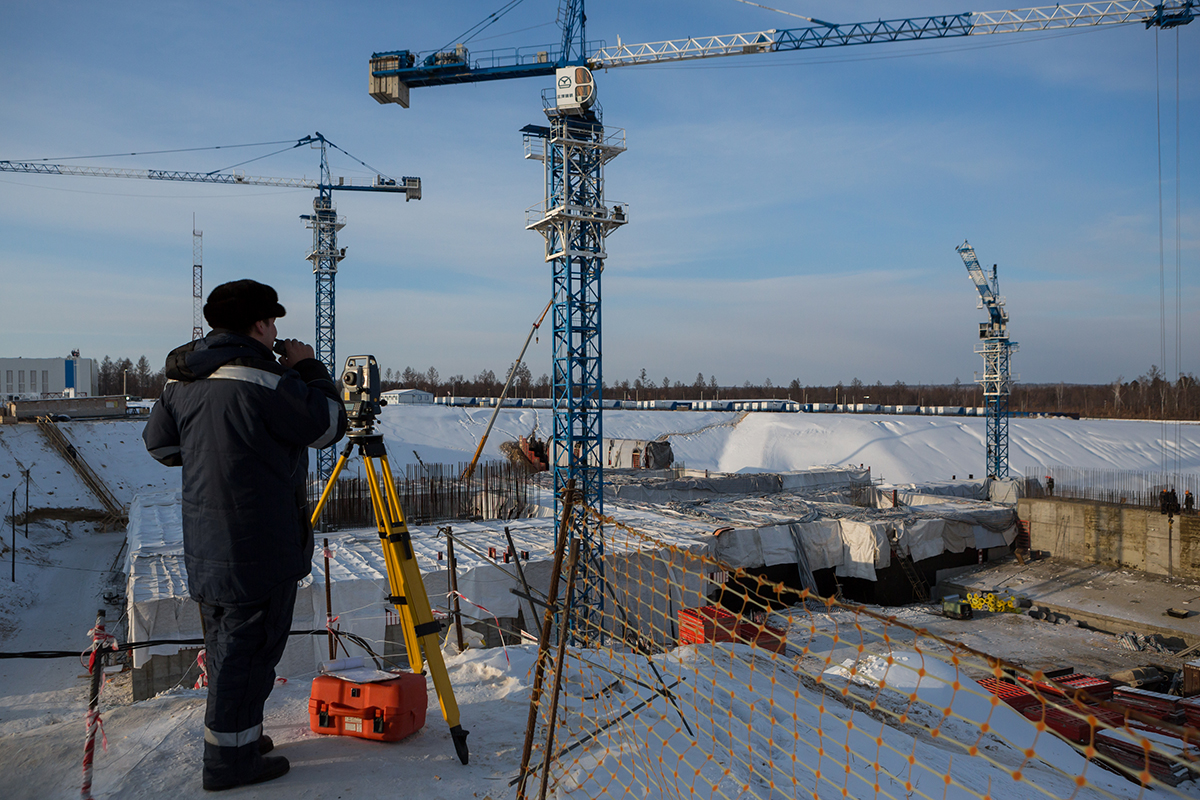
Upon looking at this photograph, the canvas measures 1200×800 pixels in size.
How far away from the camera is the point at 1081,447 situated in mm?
35688

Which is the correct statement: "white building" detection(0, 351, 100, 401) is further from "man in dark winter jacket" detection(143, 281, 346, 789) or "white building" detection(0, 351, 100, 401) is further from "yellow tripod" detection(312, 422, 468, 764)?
"man in dark winter jacket" detection(143, 281, 346, 789)

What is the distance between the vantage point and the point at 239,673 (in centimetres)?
253

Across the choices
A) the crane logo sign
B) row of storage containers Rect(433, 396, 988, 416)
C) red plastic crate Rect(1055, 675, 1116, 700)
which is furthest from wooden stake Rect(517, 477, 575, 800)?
row of storage containers Rect(433, 396, 988, 416)

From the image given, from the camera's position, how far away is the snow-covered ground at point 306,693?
9.40 feet

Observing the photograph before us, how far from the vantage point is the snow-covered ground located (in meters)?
2.87

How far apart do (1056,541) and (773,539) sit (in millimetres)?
9937

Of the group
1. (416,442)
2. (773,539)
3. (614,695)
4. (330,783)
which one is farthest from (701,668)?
(416,442)

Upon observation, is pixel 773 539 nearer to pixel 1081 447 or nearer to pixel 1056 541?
pixel 1056 541

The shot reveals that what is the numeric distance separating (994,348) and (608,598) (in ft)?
69.3

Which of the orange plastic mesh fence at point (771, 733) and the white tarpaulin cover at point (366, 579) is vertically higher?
the orange plastic mesh fence at point (771, 733)

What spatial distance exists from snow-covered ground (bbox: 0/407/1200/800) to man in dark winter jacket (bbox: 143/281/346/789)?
43 cm

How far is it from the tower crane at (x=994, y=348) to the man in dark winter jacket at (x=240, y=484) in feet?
95.4

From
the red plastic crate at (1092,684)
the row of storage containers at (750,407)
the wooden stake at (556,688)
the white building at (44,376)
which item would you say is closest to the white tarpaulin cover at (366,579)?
the wooden stake at (556,688)

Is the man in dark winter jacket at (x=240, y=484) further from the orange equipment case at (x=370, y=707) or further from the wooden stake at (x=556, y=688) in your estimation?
the wooden stake at (x=556, y=688)
